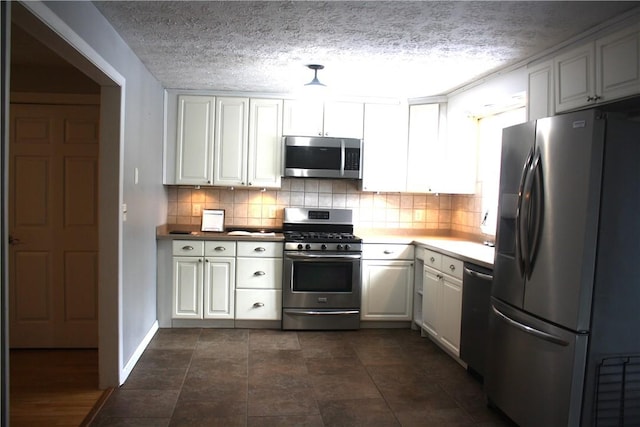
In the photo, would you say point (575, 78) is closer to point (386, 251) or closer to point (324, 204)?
point (386, 251)

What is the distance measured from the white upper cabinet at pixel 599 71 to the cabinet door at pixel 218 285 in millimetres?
2993

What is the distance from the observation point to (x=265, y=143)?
475 cm

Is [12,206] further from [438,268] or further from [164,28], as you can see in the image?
[438,268]

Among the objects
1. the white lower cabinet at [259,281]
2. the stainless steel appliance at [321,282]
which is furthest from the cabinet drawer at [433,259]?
the white lower cabinet at [259,281]

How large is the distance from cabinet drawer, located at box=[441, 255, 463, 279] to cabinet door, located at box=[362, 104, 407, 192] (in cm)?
117

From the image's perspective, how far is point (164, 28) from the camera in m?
2.95

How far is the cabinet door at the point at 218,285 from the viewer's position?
14.7 feet

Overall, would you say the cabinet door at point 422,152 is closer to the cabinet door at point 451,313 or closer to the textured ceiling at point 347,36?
the textured ceiling at point 347,36

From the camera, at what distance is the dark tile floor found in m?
2.81

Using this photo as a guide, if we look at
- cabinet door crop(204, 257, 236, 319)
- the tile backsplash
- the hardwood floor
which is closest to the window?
the tile backsplash

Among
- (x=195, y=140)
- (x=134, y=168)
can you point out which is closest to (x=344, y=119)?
(x=195, y=140)

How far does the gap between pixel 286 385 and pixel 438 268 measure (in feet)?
5.21

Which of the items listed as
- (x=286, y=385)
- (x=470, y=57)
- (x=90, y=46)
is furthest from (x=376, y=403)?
(x=90, y=46)

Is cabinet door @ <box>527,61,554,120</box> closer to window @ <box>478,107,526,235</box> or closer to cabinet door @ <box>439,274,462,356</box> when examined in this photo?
window @ <box>478,107,526,235</box>
